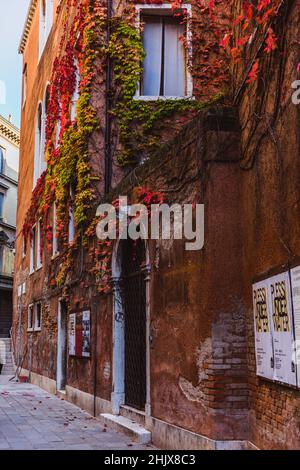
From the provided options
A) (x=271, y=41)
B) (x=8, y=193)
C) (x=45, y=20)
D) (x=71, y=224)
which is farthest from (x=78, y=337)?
(x=8, y=193)

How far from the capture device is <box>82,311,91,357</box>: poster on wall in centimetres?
1123

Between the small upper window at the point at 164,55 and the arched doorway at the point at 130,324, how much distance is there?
4.50 m

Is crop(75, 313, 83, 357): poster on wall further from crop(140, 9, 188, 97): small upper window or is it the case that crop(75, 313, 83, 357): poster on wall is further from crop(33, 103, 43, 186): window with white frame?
crop(33, 103, 43, 186): window with white frame

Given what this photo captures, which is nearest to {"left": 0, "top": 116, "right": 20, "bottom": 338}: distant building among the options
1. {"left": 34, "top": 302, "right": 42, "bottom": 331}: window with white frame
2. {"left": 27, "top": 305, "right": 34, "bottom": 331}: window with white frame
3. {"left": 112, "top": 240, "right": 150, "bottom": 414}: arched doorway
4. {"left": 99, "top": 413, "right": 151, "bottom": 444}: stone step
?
{"left": 27, "top": 305, "right": 34, "bottom": 331}: window with white frame

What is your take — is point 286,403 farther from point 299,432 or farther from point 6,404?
point 6,404

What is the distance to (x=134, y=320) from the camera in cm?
908

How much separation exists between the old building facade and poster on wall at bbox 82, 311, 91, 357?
8cm

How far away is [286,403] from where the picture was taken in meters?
4.95

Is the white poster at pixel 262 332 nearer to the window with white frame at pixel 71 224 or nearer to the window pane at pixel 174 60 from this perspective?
the window pane at pixel 174 60

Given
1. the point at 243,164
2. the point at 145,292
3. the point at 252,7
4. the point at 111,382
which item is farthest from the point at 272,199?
the point at 111,382

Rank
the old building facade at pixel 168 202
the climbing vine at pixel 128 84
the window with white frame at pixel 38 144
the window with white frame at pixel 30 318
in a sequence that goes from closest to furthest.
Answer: the old building facade at pixel 168 202 < the climbing vine at pixel 128 84 < the window with white frame at pixel 30 318 < the window with white frame at pixel 38 144

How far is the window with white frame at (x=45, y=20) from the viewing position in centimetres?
2049

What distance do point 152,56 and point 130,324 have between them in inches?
252

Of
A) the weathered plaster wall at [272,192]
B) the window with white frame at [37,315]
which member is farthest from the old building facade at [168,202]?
the window with white frame at [37,315]
